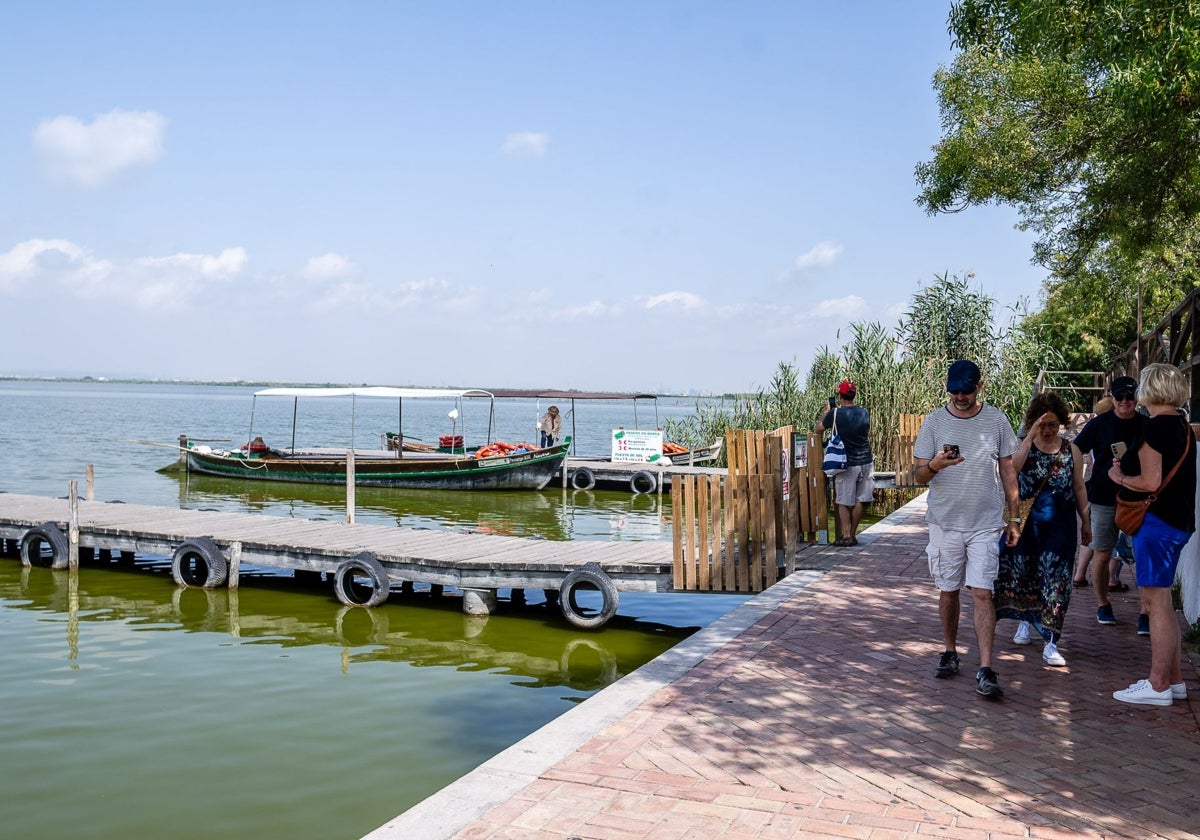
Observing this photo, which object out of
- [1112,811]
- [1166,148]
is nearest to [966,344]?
[1166,148]

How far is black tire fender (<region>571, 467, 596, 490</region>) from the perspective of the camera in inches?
1121

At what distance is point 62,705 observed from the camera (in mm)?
8266

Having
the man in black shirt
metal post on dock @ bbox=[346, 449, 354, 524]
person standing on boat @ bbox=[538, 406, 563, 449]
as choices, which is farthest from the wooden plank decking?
person standing on boat @ bbox=[538, 406, 563, 449]

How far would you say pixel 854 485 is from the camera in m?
11.6

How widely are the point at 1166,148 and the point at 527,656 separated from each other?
8.49 m

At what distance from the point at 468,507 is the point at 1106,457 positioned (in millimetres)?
18282

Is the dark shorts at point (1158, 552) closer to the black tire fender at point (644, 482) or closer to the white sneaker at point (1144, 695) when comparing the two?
the white sneaker at point (1144, 695)

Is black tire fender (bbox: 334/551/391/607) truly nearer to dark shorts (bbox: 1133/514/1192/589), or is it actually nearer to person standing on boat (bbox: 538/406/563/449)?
A: dark shorts (bbox: 1133/514/1192/589)

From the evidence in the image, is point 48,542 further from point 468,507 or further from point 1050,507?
point 1050,507

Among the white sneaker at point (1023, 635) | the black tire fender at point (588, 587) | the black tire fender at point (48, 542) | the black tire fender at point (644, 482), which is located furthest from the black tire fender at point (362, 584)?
the black tire fender at point (644, 482)

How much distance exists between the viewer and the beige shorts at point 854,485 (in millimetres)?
11500

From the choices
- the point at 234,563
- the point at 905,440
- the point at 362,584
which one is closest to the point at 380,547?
the point at 362,584

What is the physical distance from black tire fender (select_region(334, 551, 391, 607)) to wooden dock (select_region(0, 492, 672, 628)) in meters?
0.01

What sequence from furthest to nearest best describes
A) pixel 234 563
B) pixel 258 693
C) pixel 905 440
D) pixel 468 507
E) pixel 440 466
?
pixel 440 466
pixel 468 507
pixel 905 440
pixel 234 563
pixel 258 693
